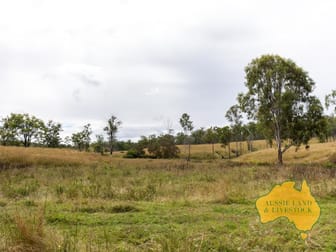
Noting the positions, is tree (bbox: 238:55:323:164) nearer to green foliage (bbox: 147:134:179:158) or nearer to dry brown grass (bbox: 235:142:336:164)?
dry brown grass (bbox: 235:142:336:164)

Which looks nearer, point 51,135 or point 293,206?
point 293,206

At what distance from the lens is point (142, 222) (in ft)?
19.3

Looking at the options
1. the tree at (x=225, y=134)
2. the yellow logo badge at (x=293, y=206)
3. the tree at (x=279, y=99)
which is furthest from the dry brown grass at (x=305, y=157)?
the yellow logo badge at (x=293, y=206)

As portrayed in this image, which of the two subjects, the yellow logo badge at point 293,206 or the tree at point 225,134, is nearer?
the yellow logo badge at point 293,206

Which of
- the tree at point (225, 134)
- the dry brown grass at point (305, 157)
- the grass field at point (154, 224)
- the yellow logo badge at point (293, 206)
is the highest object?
the tree at point (225, 134)

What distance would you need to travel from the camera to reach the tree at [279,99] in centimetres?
2967

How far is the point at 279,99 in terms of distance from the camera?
29219 millimetres

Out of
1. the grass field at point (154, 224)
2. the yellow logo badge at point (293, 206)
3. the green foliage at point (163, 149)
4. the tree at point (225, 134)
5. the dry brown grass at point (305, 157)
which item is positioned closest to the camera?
the grass field at point (154, 224)

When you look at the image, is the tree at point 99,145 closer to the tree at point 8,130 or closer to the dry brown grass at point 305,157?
the tree at point 8,130

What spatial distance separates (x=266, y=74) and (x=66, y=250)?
29.9 metres

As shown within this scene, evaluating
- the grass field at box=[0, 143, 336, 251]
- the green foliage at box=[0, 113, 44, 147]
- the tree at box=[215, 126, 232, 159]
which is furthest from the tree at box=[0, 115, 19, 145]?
the grass field at box=[0, 143, 336, 251]

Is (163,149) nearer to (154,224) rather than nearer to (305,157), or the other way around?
(305,157)

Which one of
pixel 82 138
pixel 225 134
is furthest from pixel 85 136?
pixel 225 134

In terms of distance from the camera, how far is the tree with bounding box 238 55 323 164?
29.7m
